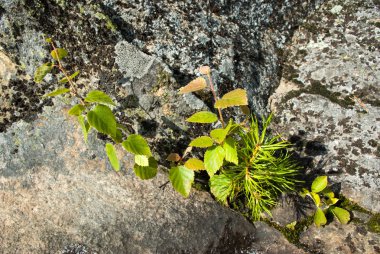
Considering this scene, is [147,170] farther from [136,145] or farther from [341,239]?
[341,239]

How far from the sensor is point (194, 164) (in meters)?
2.43

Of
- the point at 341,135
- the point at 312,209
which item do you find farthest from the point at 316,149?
the point at 312,209

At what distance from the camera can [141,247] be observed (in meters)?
2.33

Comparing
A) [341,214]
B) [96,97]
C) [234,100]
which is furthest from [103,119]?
[341,214]

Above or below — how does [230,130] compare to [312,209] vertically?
above

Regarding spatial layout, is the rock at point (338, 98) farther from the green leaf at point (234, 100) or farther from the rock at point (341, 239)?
the green leaf at point (234, 100)

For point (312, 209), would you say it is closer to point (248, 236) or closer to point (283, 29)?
point (248, 236)

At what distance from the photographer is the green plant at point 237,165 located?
225cm

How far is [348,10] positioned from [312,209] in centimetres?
165

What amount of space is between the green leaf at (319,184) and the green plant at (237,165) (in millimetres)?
156

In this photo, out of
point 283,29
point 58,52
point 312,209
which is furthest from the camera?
point 283,29

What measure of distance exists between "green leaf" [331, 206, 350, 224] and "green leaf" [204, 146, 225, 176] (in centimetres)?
87

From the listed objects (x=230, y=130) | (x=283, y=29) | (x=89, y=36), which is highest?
(x=89, y=36)

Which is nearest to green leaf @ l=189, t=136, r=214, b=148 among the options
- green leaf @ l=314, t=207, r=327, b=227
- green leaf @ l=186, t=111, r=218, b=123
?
green leaf @ l=186, t=111, r=218, b=123
